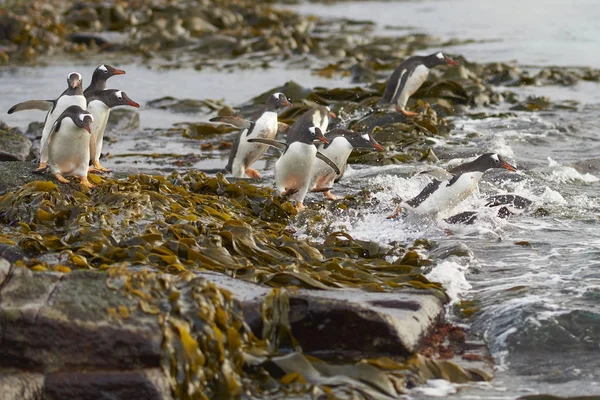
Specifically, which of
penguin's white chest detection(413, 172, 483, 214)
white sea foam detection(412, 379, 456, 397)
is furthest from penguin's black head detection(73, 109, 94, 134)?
white sea foam detection(412, 379, 456, 397)

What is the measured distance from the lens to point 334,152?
9.54 m

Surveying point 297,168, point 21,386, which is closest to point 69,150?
point 297,168

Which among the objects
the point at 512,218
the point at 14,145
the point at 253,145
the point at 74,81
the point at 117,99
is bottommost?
Result: the point at 14,145

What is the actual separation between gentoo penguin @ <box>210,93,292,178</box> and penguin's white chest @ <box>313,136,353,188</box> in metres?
0.89

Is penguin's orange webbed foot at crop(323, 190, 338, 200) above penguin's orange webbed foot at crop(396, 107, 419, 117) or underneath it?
underneath

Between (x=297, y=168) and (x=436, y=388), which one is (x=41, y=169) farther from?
(x=436, y=388)

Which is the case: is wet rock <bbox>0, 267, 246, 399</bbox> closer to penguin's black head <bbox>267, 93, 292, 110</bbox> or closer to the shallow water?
the shallow water

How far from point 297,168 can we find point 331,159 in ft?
2.67

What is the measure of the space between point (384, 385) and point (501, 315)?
131 cm

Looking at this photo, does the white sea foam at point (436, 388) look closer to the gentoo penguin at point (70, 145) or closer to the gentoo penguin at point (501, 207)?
the gentoo penguin at point (501, 207)

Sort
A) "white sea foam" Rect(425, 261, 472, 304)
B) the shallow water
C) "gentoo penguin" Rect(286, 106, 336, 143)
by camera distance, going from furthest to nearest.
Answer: "gentoo penguin" Rect(286, 106, 336, 143) → "white sea foam" Rect(425, 261, 472, 304) → the shallow water

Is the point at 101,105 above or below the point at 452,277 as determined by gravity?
above

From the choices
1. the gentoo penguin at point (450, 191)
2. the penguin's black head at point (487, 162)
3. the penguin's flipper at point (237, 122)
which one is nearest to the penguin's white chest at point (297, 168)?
the gentoo penguin at point (450, 191)

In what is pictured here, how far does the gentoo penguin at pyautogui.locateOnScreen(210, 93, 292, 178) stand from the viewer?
10195 mm
